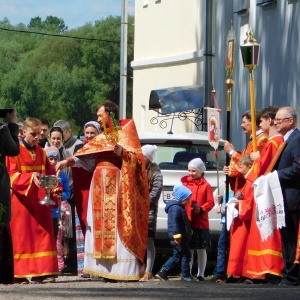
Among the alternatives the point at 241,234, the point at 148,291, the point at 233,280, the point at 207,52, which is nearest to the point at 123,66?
the point at 207,52

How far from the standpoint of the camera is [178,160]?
1820cm

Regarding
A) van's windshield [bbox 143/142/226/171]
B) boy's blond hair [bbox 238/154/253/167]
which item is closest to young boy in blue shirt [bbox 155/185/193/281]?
boy's blond hair [bbox 238/154/253/167]

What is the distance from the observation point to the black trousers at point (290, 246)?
46.4 feet

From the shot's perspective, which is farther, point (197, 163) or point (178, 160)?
point (178, 160)

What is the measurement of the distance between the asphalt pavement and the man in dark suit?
0.29 meters

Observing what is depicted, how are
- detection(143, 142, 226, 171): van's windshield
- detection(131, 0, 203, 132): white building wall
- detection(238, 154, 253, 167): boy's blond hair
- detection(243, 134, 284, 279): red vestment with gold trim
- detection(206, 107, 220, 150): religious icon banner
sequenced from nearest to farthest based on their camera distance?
detection(243, 134, 284, 279): red vestment with gold trim → detection(238, 154, 253, 167): boy's blond hair → detection(206, 107, 220, 150): religious icon banner → detection(143, 142, 226, 171): van's windshield → detection(131, 0, 203, 132): white building wall

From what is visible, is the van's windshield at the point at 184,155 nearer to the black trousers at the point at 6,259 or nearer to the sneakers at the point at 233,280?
the sneakers at the point at 233,280

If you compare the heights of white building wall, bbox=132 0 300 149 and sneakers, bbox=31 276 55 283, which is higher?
white building wall, bbox=132 0 300 149

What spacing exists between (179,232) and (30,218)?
186 cm

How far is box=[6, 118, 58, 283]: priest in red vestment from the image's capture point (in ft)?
A: 49.8

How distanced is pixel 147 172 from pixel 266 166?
88.2 inches

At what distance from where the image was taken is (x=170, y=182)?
17.8 m

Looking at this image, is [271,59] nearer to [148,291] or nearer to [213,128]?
[213,128]

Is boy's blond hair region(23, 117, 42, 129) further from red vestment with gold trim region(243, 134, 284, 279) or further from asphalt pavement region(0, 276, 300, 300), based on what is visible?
red vestment with gold trim region(243, 134, 284, 279)
